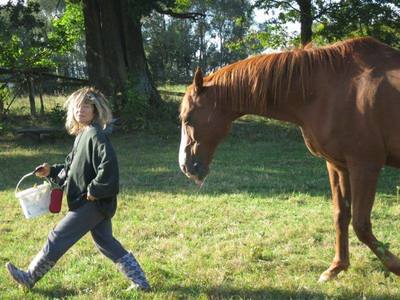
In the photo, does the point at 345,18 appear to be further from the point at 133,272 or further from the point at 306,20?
the point at 133,272

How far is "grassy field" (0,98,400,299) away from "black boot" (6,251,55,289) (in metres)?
0.09

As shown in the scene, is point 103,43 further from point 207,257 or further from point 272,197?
point 207,257

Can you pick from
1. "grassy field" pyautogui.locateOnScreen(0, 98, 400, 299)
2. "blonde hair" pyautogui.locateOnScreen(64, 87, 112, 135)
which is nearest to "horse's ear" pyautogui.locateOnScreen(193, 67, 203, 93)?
"blonde hair" pyautogui.locateOnScreen(64, 87, 112, 135)

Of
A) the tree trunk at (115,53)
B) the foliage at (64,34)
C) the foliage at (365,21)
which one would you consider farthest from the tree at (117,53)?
the foliage at (365,21)

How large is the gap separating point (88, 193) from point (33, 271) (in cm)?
83

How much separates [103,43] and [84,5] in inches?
54.7

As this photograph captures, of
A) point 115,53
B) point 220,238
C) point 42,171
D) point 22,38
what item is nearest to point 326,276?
point 220,238

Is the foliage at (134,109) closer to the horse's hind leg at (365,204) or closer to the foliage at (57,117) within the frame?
the foliage at (57,117)

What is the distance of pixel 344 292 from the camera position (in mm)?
3834

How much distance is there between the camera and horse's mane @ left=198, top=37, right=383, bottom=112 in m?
→ 3.93

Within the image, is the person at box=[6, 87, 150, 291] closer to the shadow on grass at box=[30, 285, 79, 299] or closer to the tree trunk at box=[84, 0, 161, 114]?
A: the shadow on grass at box=[30, 285, 79, 299]

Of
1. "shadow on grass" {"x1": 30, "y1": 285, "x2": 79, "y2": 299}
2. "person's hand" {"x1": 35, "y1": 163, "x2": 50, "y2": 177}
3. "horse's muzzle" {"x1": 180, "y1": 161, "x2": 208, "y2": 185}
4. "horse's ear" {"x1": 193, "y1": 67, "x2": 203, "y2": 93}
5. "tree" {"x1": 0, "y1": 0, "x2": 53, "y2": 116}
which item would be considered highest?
"tree" {"x1": 0, "y1": 0, "x2": 53, "y2": 116}

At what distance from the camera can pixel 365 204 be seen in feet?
12.2

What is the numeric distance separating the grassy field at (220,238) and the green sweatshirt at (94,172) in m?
0.74
